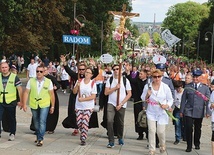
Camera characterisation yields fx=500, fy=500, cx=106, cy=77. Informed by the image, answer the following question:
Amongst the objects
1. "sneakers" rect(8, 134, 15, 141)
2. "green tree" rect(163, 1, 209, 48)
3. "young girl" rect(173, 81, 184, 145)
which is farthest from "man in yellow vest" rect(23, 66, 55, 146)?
"green tree" rect(163, 1, 209, 48)

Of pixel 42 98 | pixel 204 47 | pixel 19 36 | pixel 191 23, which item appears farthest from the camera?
pixel 191 23

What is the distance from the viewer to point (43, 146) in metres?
10.4

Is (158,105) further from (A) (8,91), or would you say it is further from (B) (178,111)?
(A) (8,91)

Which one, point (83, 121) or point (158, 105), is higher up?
point (158, 105)

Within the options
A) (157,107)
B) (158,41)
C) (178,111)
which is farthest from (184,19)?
(157,107)

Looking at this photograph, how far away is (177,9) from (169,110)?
116m

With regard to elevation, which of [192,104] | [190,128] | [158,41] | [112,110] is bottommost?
[190,128]

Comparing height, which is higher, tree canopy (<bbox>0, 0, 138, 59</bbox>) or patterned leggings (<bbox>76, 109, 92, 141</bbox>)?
tree canopy (<bbox>0, 0, 138, 59</bbox>)

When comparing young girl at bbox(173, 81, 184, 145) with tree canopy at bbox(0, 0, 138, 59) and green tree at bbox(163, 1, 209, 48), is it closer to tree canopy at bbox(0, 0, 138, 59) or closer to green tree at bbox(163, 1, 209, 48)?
tree canopy at bbox(0, 0, 138, 59)

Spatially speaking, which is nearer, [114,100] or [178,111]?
[114,100]

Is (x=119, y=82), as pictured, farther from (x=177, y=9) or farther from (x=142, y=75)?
(x=177, y=9)

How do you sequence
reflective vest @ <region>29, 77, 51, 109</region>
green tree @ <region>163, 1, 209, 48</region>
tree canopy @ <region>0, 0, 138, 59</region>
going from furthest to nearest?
green tree @ <region>163, 1, 209, 48</region> → tree canopy @ <region>0, 0, 138, 59</region> → reflective vest @ <region>29, 77, 51, 109</region>

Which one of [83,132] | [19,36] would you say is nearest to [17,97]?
[83,132]

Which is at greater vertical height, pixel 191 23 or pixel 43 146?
pixel 191 23
